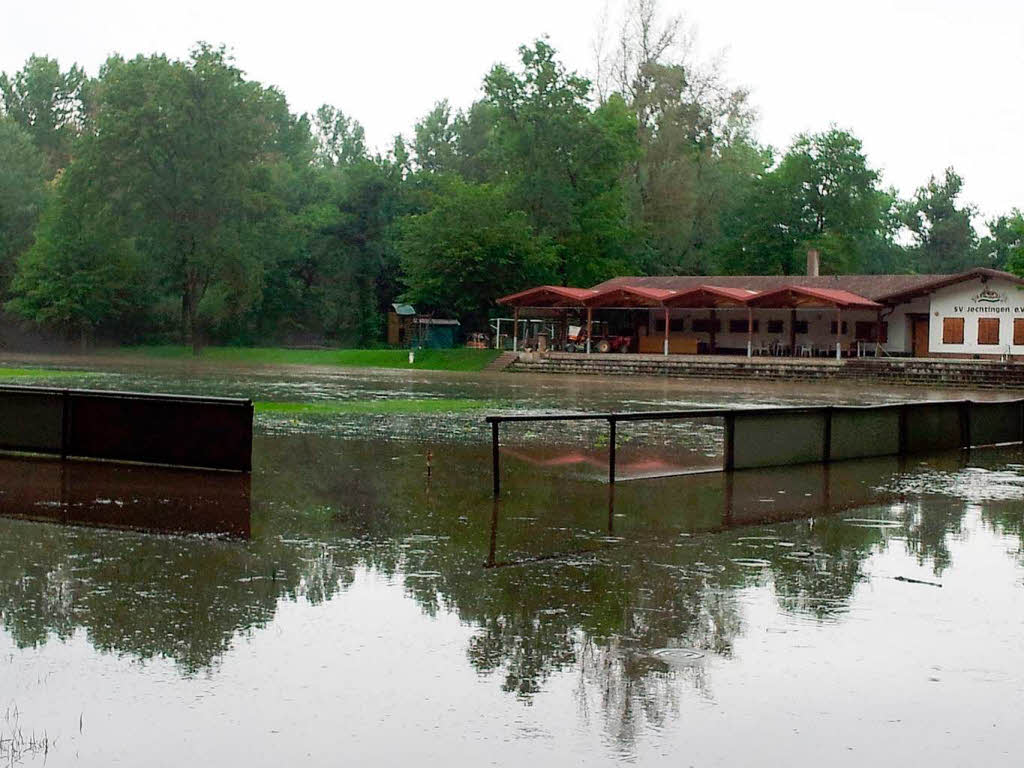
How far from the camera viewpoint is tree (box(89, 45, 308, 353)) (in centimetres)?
7812

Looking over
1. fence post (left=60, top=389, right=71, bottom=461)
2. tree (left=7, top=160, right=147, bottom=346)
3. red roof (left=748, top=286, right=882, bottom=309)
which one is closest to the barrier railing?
fence post (left=60, top=389, right=71, bottom=461)

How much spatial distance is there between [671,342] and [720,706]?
6428 centimetres

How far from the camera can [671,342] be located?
2763 inches

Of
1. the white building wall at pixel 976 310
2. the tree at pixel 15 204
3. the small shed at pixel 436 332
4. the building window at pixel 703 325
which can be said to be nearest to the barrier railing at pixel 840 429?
the white building wall at pixel 976 310

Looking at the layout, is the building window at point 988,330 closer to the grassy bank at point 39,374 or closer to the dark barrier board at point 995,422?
the dark barrier board at point 995,422

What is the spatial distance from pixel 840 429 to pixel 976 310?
4458 cm

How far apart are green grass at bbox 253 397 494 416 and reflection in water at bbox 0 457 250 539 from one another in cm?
1160

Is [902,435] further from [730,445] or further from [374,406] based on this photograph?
[374,406]

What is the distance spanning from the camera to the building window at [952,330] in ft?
198

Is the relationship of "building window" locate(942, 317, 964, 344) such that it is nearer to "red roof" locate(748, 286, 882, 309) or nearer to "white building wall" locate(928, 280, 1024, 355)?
"white building wall" locate(928, 280, 1024, 355)

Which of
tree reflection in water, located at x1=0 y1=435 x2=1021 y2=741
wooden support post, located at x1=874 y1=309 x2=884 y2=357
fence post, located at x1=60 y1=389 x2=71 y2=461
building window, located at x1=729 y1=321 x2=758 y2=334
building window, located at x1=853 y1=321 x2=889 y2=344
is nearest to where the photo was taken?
tree reflection in water, located at x1=0 y1=435 x2=1021 y2=741

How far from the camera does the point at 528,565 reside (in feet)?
33.8

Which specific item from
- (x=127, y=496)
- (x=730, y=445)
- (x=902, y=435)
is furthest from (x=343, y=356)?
(x=127, y=496)

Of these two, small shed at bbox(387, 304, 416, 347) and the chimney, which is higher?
the chimney
